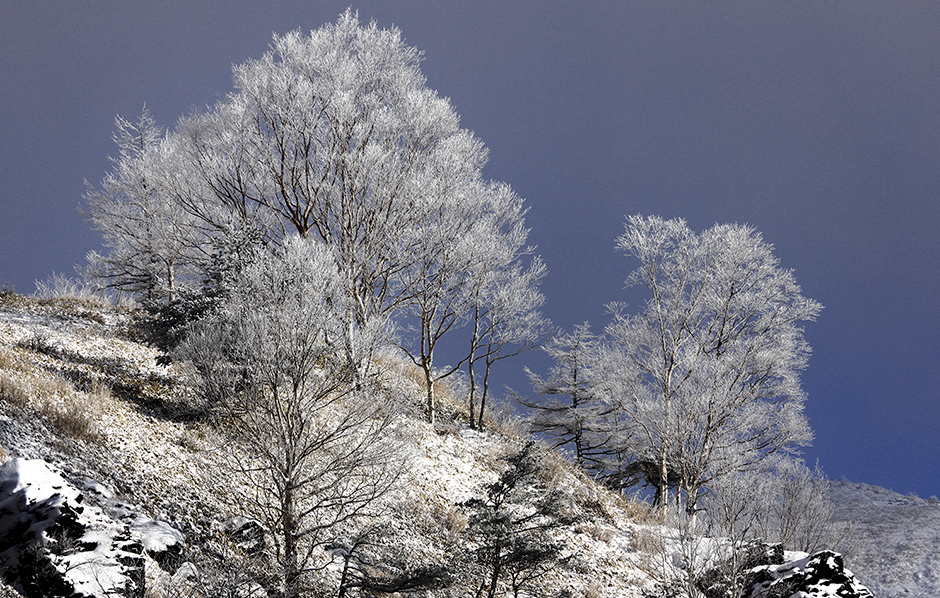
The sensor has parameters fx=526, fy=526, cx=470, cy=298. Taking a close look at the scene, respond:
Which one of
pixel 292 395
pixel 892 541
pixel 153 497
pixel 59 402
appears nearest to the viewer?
pixel 153 497

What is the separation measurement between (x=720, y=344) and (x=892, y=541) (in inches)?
418

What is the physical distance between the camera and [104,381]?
34.3 ft

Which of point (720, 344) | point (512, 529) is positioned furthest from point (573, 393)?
point (512, 529)

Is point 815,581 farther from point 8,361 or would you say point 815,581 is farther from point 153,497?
point 8,361

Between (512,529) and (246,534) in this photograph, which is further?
(512,529)

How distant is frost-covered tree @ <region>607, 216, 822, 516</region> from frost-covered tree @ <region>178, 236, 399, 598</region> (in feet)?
34.4

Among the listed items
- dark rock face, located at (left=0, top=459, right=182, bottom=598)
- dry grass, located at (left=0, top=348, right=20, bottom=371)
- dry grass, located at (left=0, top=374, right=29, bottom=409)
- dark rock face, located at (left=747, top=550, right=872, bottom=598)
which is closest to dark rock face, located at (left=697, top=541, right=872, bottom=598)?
dark rock face, located at (left=747, top=550, right=872, bottom=598)

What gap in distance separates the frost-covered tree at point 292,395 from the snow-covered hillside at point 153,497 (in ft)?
1.60

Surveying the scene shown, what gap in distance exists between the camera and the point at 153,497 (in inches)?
293

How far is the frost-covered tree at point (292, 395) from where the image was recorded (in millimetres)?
7113

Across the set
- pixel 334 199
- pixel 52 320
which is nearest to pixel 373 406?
pixel 334 199

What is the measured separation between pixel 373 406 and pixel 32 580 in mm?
4228

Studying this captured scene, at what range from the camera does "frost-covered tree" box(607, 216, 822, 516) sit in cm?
1622

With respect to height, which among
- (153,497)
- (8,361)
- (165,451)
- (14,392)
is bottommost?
(153,497)
